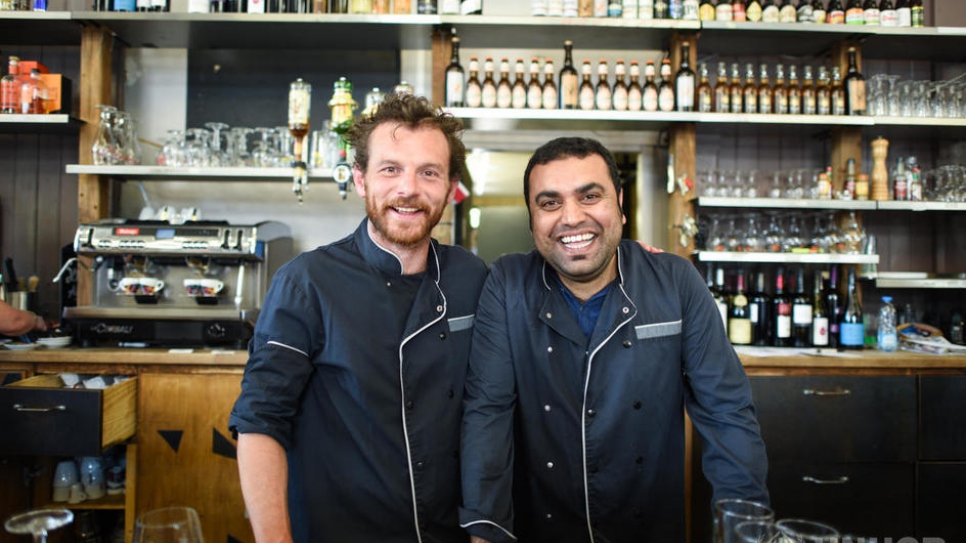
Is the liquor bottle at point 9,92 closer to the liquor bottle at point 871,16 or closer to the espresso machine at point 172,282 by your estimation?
the espresso machine at point 172,282

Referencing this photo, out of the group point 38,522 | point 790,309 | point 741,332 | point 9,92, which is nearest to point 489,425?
point 38,522

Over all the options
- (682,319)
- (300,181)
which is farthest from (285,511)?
(300,181)

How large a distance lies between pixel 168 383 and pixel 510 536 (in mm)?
A: 1711

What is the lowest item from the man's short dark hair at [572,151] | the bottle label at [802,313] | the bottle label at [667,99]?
the bottle label at [802,313]

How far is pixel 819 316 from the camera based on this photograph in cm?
287

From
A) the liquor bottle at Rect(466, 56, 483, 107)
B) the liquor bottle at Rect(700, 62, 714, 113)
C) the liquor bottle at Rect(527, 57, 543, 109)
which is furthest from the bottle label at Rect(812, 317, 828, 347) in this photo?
the liquor bottle at Rect(466, 56, 483, 107)

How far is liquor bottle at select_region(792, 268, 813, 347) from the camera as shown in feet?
9.21

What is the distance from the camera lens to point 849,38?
2949 millimetres

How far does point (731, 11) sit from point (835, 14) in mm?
503

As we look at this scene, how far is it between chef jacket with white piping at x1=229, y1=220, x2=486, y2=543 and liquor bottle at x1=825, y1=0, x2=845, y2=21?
272 centimetres

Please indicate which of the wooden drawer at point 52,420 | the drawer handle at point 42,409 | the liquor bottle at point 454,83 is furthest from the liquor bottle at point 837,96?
the drawer handle at point 42,409

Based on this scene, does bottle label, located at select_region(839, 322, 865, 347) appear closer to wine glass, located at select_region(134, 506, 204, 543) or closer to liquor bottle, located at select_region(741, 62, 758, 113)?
liquor bottle, located at select_region(741, 62, 758, 113)

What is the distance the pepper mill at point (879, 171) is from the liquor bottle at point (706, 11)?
1.02 metres

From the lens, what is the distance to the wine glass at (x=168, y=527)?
2.26 feet
